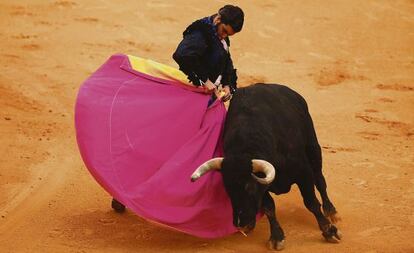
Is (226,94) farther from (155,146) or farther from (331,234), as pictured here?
(331,234)

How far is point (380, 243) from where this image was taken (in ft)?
18.3

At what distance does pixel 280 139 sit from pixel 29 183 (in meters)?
2.66

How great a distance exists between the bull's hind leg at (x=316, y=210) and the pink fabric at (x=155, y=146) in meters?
0.68

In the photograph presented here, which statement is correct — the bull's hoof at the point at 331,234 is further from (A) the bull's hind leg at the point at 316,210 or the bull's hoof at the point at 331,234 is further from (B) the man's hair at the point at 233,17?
(B) the man's hair at the point at 233,17

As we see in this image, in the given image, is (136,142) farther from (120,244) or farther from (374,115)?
(374,115)

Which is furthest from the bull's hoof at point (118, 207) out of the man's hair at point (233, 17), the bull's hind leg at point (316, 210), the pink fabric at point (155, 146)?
the man's hair at point (233, 17)

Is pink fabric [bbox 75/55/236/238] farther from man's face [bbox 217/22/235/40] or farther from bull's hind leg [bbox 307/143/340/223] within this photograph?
bull's hind leg [bbox 307/143/340/223]

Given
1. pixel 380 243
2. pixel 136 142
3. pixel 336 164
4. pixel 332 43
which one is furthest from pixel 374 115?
pixel 136 142

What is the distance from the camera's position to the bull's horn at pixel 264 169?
16.4ft

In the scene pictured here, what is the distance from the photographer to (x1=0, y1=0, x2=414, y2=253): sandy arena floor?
582 centimetres

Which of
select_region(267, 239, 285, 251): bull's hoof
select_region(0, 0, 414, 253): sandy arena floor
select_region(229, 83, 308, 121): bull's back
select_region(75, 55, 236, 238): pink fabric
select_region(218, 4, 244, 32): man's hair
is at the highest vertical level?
select_region(218, 4, 244, 32): man's hair

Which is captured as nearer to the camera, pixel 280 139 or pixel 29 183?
pixel 280 139

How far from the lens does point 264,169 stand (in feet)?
16.6

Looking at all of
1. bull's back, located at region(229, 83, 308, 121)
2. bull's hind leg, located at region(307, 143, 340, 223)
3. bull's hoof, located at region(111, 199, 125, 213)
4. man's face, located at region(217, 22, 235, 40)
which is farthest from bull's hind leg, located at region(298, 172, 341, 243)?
bull's hoof, located at region(111, 199, 125, 213)
